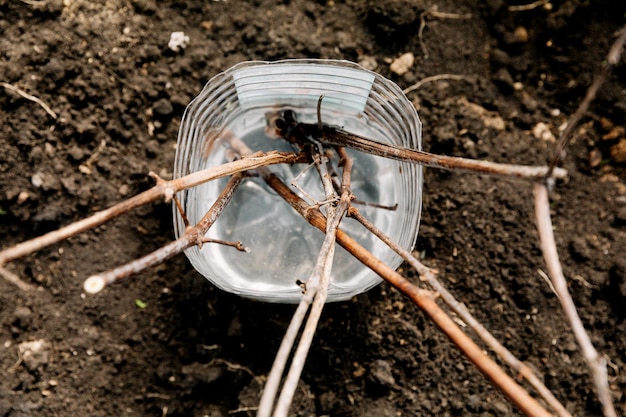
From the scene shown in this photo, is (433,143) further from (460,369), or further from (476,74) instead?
(460,369)

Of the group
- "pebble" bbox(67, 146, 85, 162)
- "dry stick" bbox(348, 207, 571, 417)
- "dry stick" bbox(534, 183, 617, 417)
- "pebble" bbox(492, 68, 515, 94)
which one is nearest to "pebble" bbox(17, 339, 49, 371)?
"pebble" bbox(67, 146, 85, 162)

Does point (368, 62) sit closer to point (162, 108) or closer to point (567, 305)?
point (162, 108)

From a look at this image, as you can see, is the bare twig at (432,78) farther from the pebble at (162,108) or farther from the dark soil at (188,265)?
the pebble at (162,108)

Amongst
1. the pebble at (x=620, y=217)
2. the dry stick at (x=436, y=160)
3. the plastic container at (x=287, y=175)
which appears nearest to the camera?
the dry stick at (x=436, y=160)

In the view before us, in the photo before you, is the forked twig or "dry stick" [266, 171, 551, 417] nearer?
"dry stick" [266, 171, 551, 417]

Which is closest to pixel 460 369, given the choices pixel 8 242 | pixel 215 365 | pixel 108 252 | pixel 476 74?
pixel 215 365

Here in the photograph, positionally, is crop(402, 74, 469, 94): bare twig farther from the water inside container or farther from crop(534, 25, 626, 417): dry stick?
crop(534, 25, 626, 417): dry stick

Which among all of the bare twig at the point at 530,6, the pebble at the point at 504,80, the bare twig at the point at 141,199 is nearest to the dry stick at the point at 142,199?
the bare twig at the point at 141,199
